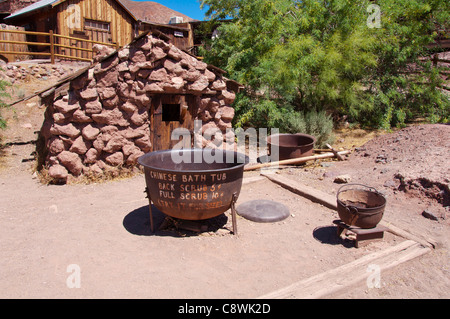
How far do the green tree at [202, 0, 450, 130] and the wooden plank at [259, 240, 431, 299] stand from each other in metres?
6.00

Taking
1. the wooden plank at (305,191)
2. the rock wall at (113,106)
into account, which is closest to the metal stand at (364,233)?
the wooden plank at (305,191)

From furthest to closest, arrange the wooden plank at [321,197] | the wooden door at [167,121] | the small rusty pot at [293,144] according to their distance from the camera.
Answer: the small rusty pot at [293,144] < the wooden door at [167,121] < the wooden plank at [321,197]

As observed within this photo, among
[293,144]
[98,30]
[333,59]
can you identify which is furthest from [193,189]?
[98,30]

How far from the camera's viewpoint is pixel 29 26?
1811cm

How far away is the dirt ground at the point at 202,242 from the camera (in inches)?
141

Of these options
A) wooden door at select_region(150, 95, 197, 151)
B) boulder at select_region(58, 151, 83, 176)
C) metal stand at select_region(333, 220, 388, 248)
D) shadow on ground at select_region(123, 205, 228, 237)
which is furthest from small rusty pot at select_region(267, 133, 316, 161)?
boulder at select_region(58, 151, 83, 176)

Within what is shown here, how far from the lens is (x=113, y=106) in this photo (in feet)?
22.7

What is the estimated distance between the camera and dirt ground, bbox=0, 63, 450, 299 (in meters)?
3.57

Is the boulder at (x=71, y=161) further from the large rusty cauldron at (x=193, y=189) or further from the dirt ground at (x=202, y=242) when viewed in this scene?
the large rusty cauldron at (x=193, y=189)

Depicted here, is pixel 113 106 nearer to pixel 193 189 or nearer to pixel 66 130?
pixel 66 130

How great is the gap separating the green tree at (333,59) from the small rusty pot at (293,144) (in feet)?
4.13

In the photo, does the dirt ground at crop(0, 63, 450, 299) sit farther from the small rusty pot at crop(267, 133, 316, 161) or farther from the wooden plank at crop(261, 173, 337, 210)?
the small rusty pot at crop(267, 133, 316, 161)

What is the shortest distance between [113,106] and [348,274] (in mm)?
5340

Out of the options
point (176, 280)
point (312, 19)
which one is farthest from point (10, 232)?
point (312, 19)
